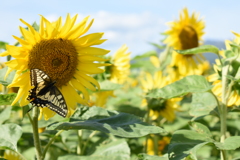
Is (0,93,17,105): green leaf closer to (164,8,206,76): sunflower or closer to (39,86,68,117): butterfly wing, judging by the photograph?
(39,86,68,117): butterfly wing

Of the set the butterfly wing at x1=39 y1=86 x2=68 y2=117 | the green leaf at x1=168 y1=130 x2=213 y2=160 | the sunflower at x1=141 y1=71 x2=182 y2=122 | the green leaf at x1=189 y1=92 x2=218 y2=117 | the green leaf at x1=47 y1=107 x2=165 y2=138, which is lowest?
the sunflower at x1=141 y1=71 x2=182 y2=122

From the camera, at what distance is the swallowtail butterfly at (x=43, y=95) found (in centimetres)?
170

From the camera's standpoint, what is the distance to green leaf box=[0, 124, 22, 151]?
175 centimetres

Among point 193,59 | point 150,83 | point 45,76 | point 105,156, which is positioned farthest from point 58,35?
point 193,59

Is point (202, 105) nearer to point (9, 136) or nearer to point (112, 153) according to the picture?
point (112, 153)

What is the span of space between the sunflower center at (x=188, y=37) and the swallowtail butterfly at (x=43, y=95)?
2.64 meters

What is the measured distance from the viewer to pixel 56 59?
76.0 inches

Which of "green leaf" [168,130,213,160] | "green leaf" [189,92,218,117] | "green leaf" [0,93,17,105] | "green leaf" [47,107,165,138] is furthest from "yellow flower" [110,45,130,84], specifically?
"green leaf" [0,93,17,105]

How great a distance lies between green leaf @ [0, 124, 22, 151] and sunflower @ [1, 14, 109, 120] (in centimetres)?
18

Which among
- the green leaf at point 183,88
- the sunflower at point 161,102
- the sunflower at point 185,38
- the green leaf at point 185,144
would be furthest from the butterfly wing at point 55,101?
the sunflower at point 185,38

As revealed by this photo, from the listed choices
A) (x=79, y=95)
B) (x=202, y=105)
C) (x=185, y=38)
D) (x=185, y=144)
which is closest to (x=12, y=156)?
(x=79, y=95)

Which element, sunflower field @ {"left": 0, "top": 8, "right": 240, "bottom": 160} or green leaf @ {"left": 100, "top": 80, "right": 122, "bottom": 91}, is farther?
green leaf @ {"left": 100, "top": 80, "right": 122, "bottom": 91}

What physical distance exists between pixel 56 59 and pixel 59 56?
28 millimetres

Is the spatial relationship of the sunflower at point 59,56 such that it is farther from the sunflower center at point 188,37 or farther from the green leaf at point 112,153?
the sunflower center at point 188,37
